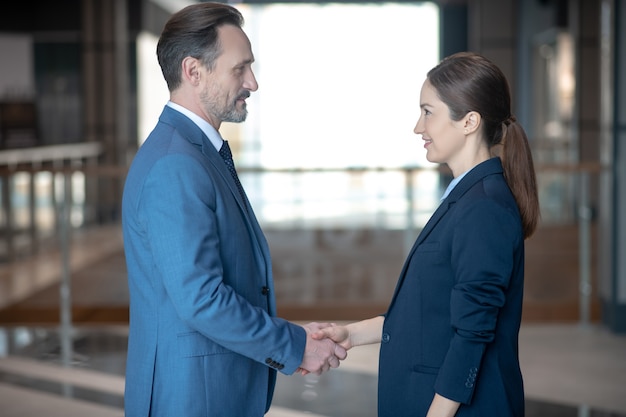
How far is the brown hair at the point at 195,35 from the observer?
2062mm

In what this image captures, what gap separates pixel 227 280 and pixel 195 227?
7.4 inches

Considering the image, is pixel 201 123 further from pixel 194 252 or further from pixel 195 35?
pixel 194 252

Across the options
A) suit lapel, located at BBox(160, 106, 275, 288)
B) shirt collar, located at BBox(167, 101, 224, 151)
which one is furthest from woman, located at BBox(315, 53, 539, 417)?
shirt collar, located at BBox(167, 101, 224, 151)

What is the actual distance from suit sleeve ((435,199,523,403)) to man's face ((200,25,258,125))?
0.62m

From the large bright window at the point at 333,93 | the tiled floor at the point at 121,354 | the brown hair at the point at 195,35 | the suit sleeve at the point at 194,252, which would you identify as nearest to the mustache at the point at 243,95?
the brown hair at the point at 195,35

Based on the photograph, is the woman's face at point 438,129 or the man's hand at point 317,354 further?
the man's hand at point 317,354

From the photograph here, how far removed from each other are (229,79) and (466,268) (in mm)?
714

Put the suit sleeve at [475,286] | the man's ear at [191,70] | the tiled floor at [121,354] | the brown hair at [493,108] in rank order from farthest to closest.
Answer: the tiled floor at [121,354], the man's ear at [191,70], the brown hair at [493,108], the suit sleeve at [475,286]

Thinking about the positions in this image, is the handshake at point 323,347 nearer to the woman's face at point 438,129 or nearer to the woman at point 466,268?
the woman at point 466,268

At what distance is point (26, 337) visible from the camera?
20.6 feet

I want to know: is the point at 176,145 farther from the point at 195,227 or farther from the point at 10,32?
the point at 10,32

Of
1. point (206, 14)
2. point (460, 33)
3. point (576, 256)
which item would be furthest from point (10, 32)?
point (206, 14)

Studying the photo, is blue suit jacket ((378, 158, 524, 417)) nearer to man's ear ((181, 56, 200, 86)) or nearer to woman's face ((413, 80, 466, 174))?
woman's face ((413, 80, 466, 174))

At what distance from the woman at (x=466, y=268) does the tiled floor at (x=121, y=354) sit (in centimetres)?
246
